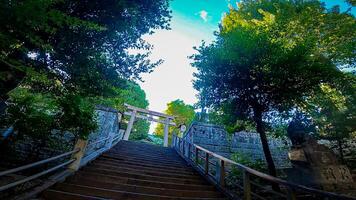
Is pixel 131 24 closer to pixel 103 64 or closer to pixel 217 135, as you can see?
pixel 103 64

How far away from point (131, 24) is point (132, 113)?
13.7m

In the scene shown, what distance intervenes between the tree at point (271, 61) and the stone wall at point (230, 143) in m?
5.27

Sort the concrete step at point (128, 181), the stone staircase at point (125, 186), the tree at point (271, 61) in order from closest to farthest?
the stone staircase at point (125, 186)
the concrete step at point (128, 181)
the tree at point (271, 61)

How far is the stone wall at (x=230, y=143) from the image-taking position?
12164 millimetres

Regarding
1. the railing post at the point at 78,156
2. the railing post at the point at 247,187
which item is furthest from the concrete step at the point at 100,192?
the railing post at the point at 247,187

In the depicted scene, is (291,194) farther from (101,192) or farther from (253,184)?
(101,192)

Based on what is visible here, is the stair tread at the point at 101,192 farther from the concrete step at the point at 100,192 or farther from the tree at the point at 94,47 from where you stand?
the tree at the point at 94,47

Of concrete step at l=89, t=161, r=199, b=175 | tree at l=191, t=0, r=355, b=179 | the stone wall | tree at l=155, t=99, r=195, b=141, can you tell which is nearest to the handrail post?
concrete step at l=89, t=161, r=199, b=175

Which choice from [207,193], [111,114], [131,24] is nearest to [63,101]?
[131,24]

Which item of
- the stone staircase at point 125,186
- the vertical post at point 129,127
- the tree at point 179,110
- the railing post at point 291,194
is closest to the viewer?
the railing post at point 291,194

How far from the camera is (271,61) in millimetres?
5863

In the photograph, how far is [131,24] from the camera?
6246mm

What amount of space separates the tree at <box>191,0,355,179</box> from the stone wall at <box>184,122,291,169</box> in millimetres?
5267

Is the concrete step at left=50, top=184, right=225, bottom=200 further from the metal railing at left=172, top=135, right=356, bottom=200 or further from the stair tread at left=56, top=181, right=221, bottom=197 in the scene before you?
the metal railing at left=172, top=135, right=356, bottom=200
